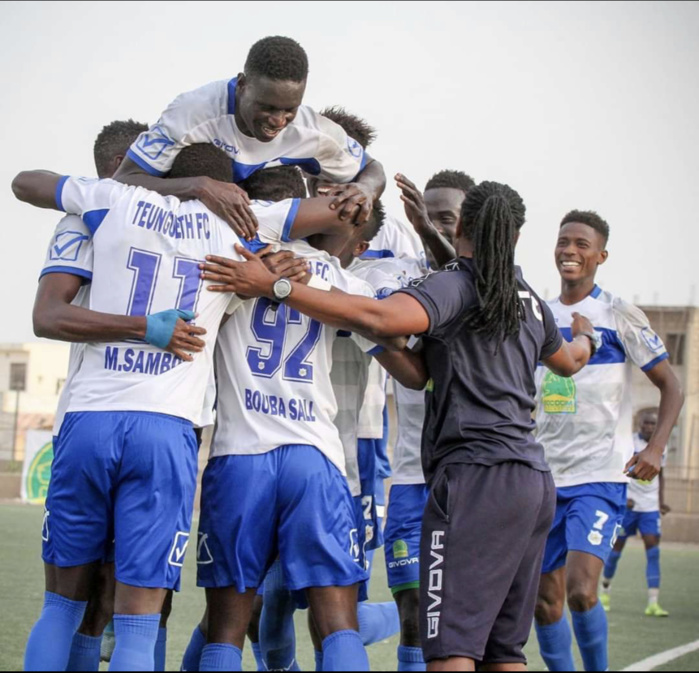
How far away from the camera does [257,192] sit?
4934 millimetres

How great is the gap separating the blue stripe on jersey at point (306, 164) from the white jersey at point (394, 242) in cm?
155

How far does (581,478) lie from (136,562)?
3727 millimetres

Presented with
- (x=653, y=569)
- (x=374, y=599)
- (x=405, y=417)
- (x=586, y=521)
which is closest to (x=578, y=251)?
(x=586, y=521)

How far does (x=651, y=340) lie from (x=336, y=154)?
2.92m

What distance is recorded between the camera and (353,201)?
4680 millimetres

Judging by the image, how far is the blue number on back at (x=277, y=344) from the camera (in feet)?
14.8

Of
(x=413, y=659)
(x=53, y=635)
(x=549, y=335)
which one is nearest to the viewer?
(x=53, y=635)

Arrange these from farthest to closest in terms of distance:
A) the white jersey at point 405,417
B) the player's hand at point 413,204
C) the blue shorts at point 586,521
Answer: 1. the blue shorts at point 586,521
2. the white jersey at point 405,417
3. the player's hand at point 413,204

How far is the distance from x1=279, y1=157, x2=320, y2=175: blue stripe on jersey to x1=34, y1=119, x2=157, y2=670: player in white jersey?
1059 mm

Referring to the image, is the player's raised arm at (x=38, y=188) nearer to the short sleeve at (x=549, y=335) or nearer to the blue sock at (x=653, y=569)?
the short sleeve at (x=549, y=335)

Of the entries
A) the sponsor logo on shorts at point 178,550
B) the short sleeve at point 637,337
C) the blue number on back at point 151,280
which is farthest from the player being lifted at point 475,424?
the short sleeve at point 637,337

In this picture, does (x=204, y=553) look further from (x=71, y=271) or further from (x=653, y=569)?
(x=653, y=569)

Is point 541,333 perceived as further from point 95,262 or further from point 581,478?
point 581,478

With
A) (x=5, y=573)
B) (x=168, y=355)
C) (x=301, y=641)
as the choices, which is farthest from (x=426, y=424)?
(x=5, y=573)
